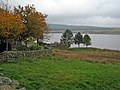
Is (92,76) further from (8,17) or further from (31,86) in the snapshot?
(8,17)

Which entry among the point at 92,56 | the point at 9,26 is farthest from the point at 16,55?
the point at 92,56

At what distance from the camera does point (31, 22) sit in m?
55.4

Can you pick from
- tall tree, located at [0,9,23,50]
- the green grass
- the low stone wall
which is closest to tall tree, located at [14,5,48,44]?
tall tree, located at [0,9,23,50]

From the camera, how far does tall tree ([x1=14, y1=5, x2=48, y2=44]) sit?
5488 cm

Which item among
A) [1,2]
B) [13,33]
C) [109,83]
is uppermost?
[1,2]

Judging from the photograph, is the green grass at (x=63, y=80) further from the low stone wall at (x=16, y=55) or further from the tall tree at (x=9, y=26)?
the tall tree at (x=9, y=26)

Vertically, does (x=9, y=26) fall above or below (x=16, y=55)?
above

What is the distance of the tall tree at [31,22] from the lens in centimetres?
5488

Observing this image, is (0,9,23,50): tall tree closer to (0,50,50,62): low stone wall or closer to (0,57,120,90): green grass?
(0,50,50,62): low stone wall

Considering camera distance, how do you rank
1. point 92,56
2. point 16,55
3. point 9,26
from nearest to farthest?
point 16,55
point 9,26
point 92,56

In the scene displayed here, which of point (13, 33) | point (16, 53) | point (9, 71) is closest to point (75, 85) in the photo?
point (9, 71)

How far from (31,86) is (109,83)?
6860 mm

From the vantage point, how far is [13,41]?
54969mm

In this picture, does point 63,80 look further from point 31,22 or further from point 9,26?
point 31,22
